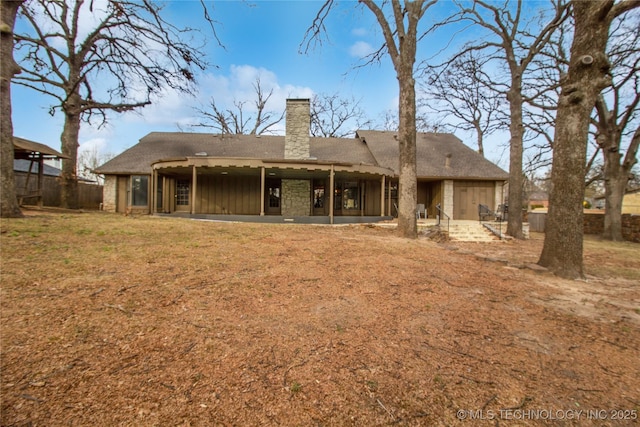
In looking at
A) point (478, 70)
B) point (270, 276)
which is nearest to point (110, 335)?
point (270, 276)

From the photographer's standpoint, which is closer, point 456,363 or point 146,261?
point 456,363

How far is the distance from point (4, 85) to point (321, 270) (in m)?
10.2

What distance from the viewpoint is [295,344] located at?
2.60 meters

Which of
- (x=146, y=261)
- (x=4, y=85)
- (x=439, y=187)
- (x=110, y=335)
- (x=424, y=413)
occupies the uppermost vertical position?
(x=4, y=85)

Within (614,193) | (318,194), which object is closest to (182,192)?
(318,194)

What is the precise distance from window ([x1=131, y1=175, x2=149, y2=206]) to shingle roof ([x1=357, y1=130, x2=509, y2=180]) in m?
13.4

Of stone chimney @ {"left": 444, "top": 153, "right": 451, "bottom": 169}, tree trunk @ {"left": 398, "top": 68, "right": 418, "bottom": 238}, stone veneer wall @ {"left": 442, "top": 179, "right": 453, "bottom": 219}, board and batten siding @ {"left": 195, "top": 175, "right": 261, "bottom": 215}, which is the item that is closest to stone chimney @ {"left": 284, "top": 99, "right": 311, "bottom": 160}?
board and batten siding @ {"left": 195, "top": 175, "right": 261, "bottom": 215}

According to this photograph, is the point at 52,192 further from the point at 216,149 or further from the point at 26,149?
the point at 216,149

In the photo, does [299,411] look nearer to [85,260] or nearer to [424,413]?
[424,413]

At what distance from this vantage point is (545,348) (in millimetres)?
2748

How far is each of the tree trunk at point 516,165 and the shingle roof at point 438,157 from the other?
4967mm

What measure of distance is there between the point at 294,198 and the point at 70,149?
38.8ft

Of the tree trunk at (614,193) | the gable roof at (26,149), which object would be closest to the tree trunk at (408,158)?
the tree trunk at (614,193)

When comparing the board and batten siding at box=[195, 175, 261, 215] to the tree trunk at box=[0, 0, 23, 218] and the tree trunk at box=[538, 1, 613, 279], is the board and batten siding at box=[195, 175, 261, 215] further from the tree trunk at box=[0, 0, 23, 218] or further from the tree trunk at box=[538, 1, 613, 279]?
the tree trunk at box=[538, 1, 613, 279]
